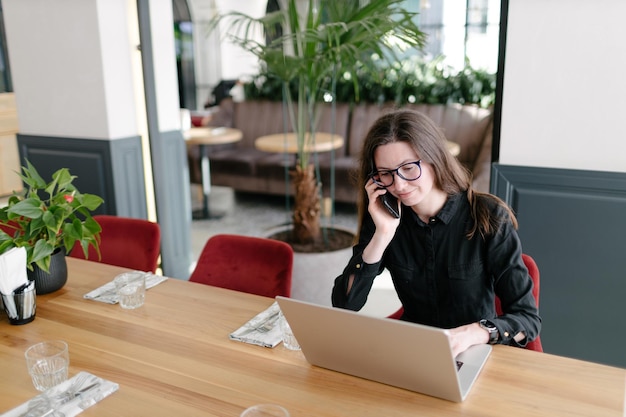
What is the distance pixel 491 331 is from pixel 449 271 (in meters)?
0.28

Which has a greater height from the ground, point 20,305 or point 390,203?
point 390,203

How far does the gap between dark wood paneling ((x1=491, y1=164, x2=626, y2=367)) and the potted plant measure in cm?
170

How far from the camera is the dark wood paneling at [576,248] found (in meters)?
2.40

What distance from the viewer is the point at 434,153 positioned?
5.41 feet

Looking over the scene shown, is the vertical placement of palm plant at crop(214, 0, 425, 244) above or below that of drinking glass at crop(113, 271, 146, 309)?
above

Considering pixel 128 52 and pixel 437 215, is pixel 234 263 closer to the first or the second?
pixel 437 215

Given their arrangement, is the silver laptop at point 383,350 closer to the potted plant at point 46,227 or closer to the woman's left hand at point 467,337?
the woman's left hand at point 467,337

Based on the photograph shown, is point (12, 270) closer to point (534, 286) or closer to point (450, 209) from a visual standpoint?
point (450, 209)

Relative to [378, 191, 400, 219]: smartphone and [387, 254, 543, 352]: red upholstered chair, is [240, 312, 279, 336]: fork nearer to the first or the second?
[378, 191, 400, 219]: smartphone

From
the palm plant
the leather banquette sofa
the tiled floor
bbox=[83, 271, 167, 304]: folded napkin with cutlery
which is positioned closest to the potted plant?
bbox=[83, 271, 167, 304]: folded napkin with cutlery

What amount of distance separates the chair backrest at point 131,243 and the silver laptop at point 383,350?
1.18 metres

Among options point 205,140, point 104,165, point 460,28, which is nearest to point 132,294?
point 104,165

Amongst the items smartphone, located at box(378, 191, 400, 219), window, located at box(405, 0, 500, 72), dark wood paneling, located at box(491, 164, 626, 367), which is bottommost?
dark wood paneling, located at box(491, 164, 626, 367)

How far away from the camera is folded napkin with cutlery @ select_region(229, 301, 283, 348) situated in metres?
1.55
